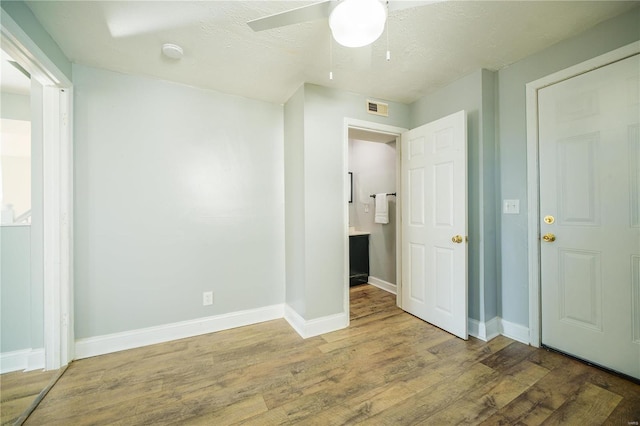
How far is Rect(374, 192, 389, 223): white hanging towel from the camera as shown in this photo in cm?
364

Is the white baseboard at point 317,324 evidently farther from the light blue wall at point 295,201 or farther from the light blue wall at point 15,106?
the light blue wall at point 15,106

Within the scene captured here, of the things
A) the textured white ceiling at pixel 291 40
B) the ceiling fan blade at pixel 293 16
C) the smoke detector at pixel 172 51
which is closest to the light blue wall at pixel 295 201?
the textured white ceiling at pixel 291 40

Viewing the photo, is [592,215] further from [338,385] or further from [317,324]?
[317,324]

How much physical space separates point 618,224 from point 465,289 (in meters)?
1.08

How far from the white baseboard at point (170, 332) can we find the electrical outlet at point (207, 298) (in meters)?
0.15

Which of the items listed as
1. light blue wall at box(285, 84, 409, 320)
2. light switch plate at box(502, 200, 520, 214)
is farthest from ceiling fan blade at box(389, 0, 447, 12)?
light switch plate at box(502, 200, 520, 214)

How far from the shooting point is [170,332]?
2322 mm

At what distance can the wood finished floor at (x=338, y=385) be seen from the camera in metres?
1.44

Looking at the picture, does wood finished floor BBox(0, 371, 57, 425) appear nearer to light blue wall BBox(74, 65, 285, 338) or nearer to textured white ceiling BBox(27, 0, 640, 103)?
light blue wall BBox(74, 65, 285, 338)

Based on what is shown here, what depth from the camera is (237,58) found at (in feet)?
6.61

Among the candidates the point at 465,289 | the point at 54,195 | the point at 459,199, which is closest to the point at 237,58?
the point at 54,195

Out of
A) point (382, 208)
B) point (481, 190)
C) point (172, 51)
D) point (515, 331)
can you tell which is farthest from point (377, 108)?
point (515, 331)

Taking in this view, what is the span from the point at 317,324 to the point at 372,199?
2236 mm

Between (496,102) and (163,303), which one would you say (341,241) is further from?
(496,102)
